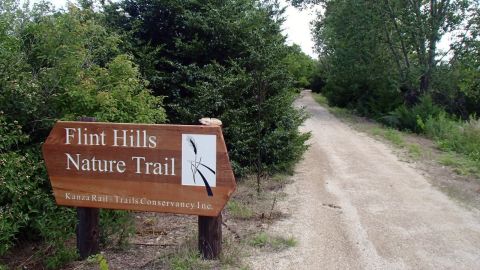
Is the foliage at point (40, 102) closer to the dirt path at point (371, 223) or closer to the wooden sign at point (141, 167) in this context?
the wooden sign at point (141, 167)

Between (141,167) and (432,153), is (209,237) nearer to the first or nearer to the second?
(141,167)

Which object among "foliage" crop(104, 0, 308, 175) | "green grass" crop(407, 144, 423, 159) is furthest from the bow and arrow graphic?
"green grass" crop(407, 144, 423, 159)

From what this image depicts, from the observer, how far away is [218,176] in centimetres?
395

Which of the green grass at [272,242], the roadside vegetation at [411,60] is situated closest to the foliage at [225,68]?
the green grass at [272,242]

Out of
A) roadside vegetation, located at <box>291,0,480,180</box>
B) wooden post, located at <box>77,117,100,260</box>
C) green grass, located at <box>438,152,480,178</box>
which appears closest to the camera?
wooden post, located at <box>77,117,100,260</box>

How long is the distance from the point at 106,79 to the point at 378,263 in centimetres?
A: 378

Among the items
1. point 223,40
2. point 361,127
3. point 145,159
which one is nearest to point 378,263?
point 145,159

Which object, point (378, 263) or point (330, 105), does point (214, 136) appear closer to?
point (378, 263)

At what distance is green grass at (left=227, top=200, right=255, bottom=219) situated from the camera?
5828 millimetres

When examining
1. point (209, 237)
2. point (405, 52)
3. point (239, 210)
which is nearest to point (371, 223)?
point (239, 210)

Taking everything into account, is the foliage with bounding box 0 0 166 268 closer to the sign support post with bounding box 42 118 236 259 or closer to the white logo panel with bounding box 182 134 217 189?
the sign support post with bounding box 42 118 236 259

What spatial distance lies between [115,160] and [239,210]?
230 cm

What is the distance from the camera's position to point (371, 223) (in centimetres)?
563

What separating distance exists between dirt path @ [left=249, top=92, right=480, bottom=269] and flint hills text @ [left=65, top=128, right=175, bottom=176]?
51.5 inches
